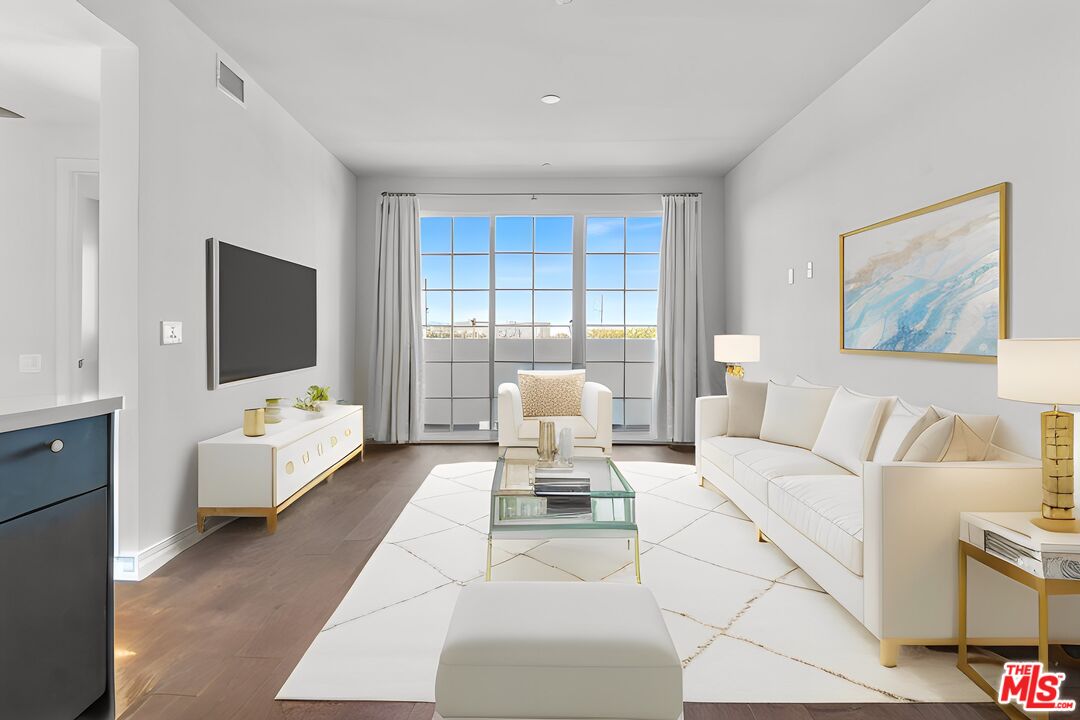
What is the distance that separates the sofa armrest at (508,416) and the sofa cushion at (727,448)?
1.51 m

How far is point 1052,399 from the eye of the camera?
1.81 metres

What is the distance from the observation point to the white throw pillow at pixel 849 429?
310cm

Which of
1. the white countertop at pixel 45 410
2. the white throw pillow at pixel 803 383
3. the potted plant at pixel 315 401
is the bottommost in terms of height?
the potted plant at pixel 315 401

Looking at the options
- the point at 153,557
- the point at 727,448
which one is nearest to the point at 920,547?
the point at 727,448

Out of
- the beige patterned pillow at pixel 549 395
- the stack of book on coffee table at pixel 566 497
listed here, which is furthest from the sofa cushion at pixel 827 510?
the beige patterned pillow at pixel 549 395

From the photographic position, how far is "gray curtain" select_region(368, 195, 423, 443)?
6320 mm

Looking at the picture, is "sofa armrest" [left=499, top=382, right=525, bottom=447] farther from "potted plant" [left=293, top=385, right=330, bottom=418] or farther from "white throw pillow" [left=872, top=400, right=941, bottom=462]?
"white throw pillow" [left=872, top=400, right=941, bottom=462]

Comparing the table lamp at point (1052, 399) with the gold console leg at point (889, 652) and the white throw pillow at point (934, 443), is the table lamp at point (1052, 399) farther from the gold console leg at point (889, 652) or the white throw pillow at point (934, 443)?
the gold console leg at point (889, 652)

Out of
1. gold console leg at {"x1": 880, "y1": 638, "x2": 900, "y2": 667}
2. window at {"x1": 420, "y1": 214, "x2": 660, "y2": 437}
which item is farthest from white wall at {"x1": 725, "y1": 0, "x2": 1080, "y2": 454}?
window at {"x1": 420, "y1": 214, "x2": 660, "y2": 437}

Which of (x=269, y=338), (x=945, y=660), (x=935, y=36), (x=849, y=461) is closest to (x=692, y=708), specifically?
(x=945, y=660)

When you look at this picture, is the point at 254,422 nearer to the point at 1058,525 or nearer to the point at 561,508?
the point at 561,508

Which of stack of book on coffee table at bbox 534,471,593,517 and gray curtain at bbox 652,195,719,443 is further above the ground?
gray curtain at bbox 652,195,719,443

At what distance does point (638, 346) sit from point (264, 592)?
482cm

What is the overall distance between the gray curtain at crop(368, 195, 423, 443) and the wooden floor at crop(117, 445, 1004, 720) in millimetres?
2185
